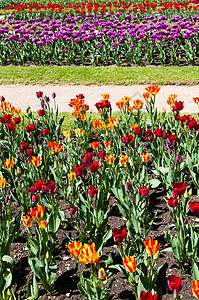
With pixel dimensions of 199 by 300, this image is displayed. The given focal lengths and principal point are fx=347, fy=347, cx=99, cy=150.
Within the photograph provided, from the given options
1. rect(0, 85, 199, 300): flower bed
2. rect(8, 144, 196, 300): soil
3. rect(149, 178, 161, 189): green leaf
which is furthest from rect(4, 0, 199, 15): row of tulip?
rect(8, 144, 196, 300): soil

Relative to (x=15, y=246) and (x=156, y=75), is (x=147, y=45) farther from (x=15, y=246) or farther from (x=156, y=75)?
(x=15, y=246)

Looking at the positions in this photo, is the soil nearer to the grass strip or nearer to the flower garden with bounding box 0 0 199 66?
the grass strip

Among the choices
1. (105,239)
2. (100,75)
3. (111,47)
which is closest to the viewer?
(105,239)

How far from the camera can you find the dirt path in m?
7.00

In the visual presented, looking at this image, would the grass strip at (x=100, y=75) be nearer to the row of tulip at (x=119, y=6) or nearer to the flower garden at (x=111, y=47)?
the flower garden at (x=111, y=47)

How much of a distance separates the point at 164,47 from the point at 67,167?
24.2 ft

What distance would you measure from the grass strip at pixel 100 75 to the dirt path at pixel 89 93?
227 mm

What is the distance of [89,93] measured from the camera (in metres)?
7.77

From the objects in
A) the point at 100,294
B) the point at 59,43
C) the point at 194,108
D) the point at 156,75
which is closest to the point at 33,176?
the point at 100,294

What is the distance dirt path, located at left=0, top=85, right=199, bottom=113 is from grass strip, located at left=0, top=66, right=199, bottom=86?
227 millimetres

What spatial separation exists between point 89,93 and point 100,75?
1077 mm

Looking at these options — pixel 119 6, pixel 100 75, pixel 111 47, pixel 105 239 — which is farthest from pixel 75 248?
pixel 119 6

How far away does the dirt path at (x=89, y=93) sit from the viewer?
7.00 metres

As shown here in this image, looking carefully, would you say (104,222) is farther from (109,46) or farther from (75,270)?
(109,46)
